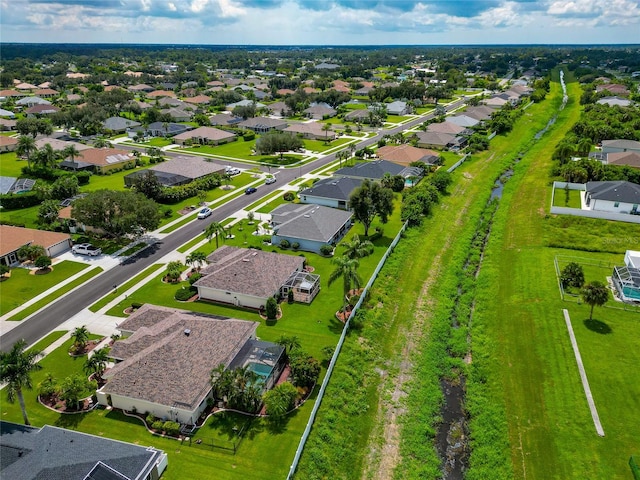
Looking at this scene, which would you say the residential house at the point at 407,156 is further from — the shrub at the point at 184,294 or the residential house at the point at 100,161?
the shrub at the point at 184,294

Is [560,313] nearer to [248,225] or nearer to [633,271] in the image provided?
[633,271]

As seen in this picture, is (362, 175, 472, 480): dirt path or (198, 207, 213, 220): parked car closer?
(362, 175, 472, 480): dirt path

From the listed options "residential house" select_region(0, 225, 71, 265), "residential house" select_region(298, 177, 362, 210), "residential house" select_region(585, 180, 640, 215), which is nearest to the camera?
"residential house" select_region(0, 225, 71, 265)

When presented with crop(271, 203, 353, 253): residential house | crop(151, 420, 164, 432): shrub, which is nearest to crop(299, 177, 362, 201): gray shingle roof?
crop(271, 203, 353, 253): residential house

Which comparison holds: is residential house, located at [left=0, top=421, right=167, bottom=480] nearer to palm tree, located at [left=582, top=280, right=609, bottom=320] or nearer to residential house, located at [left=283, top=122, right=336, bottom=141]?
palm tree, located at [left=582, top=280, right=609, bottom=320]

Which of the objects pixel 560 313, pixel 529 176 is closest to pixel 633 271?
pixel 560 313

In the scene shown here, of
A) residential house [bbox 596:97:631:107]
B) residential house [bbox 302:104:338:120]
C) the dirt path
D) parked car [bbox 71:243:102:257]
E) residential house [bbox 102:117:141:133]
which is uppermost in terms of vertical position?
residential house [bbox 596:97:631:107]

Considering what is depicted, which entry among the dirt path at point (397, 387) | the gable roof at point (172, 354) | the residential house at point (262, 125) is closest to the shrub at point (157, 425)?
the gable roof at point (172, 354)
